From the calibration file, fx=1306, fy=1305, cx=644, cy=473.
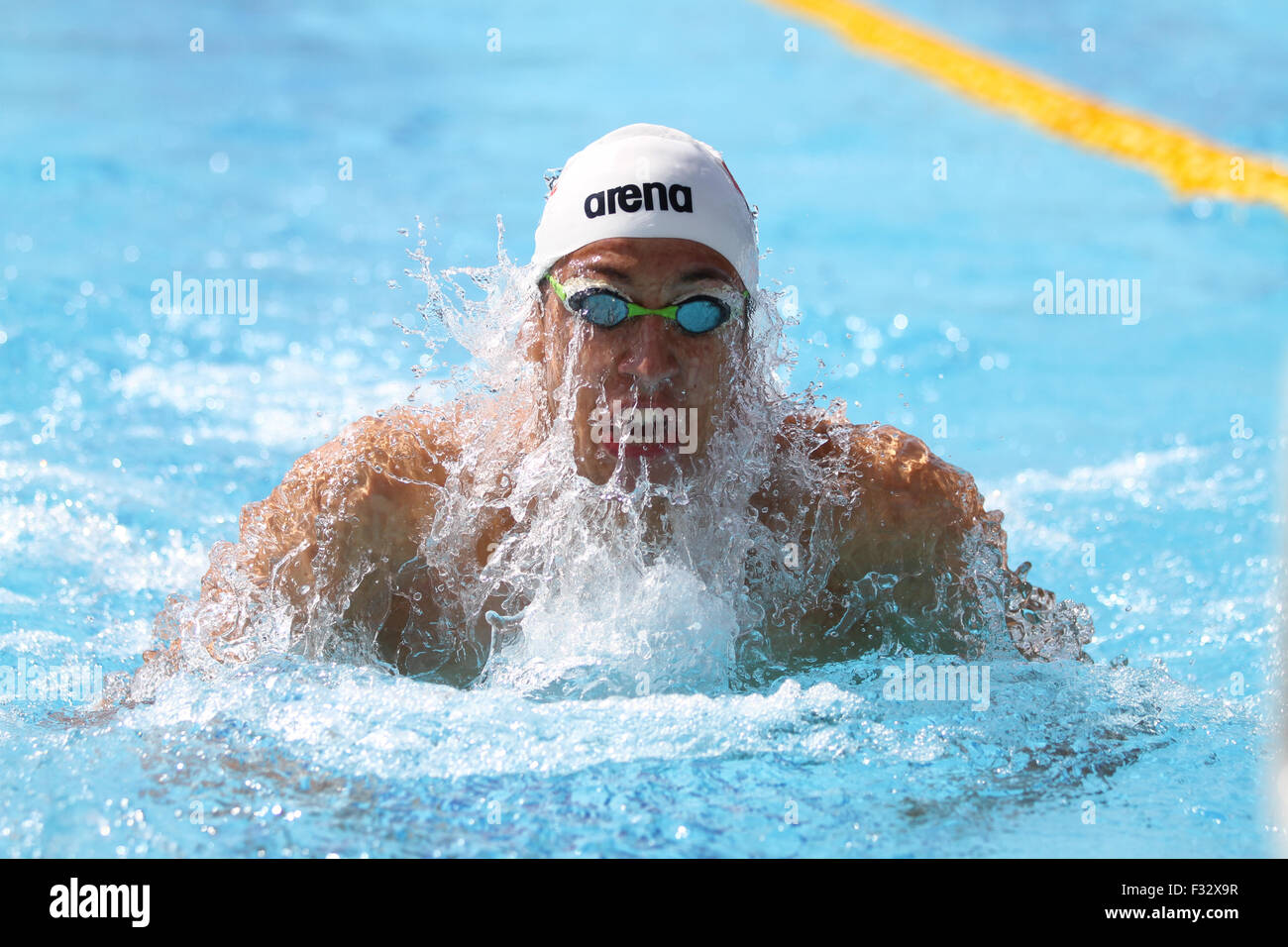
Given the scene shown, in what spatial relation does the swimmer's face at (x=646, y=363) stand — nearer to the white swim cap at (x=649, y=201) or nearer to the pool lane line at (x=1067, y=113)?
the white swim cap at (x=649, y=201)

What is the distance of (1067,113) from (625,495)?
5.50 metres

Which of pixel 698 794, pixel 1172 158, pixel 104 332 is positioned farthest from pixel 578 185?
pixel 1172 158

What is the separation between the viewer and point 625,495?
2984mm

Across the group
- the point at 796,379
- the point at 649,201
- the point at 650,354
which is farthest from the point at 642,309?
the point at 796,379

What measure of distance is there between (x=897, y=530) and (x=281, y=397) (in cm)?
359

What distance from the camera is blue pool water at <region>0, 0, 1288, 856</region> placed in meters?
2.40

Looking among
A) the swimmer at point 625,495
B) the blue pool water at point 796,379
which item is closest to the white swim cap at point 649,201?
Result: the swimmer at point 625,495

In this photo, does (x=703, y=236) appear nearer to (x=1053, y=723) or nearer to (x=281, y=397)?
(x=1053, y=723)

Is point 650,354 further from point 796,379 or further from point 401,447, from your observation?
point 796,379

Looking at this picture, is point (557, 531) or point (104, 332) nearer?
point (557, 531)

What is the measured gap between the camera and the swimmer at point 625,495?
2.93 meters

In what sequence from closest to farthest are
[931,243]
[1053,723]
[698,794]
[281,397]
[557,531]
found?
[698,794], [1053,723], [557,531], [281,397], [931,243]

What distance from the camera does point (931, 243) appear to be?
7.17m

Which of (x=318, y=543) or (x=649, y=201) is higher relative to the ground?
(x=649, y=201)
